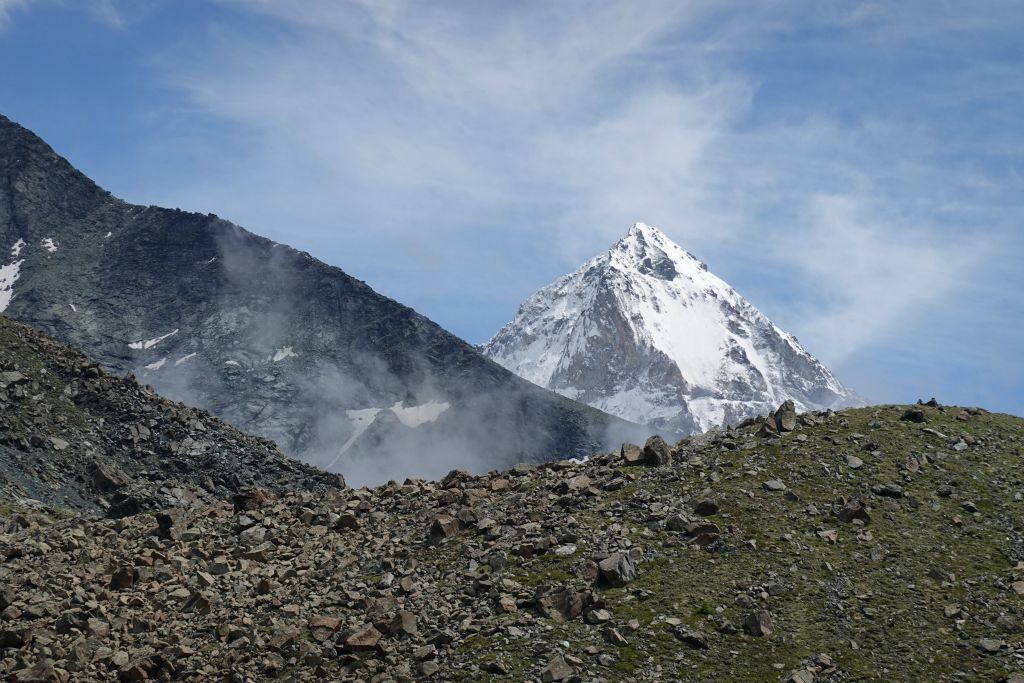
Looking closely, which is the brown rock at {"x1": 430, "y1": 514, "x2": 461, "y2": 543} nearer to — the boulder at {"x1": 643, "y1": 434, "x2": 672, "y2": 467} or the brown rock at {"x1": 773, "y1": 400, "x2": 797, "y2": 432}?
the boulder at {"x1": 643, "y1": 434, "x2": 672, "y2": 467}

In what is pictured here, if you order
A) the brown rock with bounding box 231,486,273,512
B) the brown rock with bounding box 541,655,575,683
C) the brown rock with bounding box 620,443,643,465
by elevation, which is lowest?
the brown rock with bounding box 541,655,575,683

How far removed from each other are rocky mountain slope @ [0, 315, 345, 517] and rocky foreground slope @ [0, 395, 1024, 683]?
141ft

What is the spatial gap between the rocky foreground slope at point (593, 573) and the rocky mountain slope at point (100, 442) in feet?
141

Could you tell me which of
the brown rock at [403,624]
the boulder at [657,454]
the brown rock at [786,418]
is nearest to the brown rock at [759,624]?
the brown rock at [403,624]

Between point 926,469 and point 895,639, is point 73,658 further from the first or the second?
point 926,469

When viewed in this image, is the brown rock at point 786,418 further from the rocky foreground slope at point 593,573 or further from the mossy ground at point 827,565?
the mossy ground at point 827,565

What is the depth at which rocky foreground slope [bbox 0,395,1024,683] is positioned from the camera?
35.1m

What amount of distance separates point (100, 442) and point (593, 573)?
79.4 metres

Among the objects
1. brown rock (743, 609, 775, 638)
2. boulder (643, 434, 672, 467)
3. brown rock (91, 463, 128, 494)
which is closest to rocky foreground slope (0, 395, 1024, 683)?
brown rock (743, 609, 775, 638)

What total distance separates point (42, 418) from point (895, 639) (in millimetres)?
84643

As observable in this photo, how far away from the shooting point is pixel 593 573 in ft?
124

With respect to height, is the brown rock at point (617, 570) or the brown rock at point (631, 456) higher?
the brown rock at point (631, 456)

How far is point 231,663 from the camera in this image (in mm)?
36250

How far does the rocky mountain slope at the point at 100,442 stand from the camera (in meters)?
91.0
